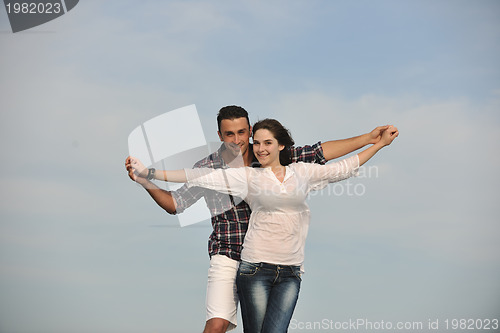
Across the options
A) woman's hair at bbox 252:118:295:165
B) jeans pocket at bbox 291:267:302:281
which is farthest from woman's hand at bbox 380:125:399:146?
jeans pocket at bbox 291:267:302:281

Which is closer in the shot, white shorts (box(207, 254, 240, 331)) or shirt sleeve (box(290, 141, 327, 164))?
white shorts (box(207, 254, 240, 331))

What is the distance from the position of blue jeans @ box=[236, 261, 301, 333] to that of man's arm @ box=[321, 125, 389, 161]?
122 cm

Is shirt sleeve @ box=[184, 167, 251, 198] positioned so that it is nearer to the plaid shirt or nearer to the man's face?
the plaid shirt

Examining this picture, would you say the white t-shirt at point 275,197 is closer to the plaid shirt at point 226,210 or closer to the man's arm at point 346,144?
the plaid shirt at point 226,210

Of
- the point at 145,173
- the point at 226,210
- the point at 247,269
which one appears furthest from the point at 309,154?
the point at 145,173

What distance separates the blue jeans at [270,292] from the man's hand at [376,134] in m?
1.45

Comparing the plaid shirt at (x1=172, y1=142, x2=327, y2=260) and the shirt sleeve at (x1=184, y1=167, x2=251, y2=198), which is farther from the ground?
the shirt sleeve at (x1=184, y1=167, x2=251, y2=198)

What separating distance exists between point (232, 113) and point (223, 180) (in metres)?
0.79

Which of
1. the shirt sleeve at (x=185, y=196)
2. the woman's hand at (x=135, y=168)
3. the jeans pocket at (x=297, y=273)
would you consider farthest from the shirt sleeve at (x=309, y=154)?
the woman's hand at (x=135, y=168)

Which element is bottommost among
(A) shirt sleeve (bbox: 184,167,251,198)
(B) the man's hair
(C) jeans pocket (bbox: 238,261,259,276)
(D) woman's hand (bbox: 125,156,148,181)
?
(C) jeans pocket (bbox: 238,261,259,276)

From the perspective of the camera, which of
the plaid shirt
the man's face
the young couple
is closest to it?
the young couple

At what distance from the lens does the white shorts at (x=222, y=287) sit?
544 centimetres

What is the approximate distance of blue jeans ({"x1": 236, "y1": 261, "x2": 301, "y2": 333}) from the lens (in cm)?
498

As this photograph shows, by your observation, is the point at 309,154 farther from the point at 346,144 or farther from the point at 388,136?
the point at 388,136
